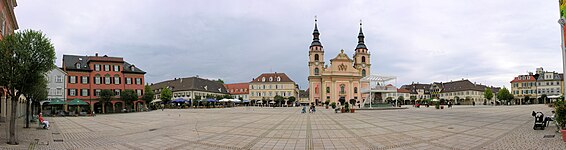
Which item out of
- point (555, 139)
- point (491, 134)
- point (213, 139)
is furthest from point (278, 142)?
point (555, 139)

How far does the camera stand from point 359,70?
100 m

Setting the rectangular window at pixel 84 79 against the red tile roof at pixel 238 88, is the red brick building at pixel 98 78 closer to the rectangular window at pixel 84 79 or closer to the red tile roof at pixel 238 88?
the rectangular window at pixel 84 79

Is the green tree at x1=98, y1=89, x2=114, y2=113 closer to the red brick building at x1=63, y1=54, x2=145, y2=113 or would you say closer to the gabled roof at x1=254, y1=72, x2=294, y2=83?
the red brick building at x1=63, y1=54, x2=145, y2=113

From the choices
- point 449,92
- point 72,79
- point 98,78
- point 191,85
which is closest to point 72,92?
point 72,79

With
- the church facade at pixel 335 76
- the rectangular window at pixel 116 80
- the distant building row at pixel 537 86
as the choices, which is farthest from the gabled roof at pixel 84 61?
the distant building row at pixel 537 86

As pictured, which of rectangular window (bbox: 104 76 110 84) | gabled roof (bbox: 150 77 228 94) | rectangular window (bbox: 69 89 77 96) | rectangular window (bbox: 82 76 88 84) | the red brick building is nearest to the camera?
rectangular window (bbox: 69 89 77 96)

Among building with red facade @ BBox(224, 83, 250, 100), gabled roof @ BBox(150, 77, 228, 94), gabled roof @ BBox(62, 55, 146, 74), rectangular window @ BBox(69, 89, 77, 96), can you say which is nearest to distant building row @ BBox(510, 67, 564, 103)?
building with red facade @ BBox(224, 83, 250, 100)

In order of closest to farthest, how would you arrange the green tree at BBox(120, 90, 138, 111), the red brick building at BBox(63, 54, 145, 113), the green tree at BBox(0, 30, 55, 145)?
the green tree at BBox(0, 30, 55, 145), the red brick building at BBox(63, 54, 145, 113), the green tree at BBox(120, 90, 138, 111)

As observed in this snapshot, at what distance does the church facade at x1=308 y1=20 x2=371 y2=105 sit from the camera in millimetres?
92750

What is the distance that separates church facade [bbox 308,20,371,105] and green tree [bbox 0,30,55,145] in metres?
79.9

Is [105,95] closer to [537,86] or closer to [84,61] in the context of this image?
[84,61]

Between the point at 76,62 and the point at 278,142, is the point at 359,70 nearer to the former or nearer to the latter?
the point at 76,62

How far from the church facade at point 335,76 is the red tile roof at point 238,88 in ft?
82.8

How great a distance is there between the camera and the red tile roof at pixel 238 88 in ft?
371
